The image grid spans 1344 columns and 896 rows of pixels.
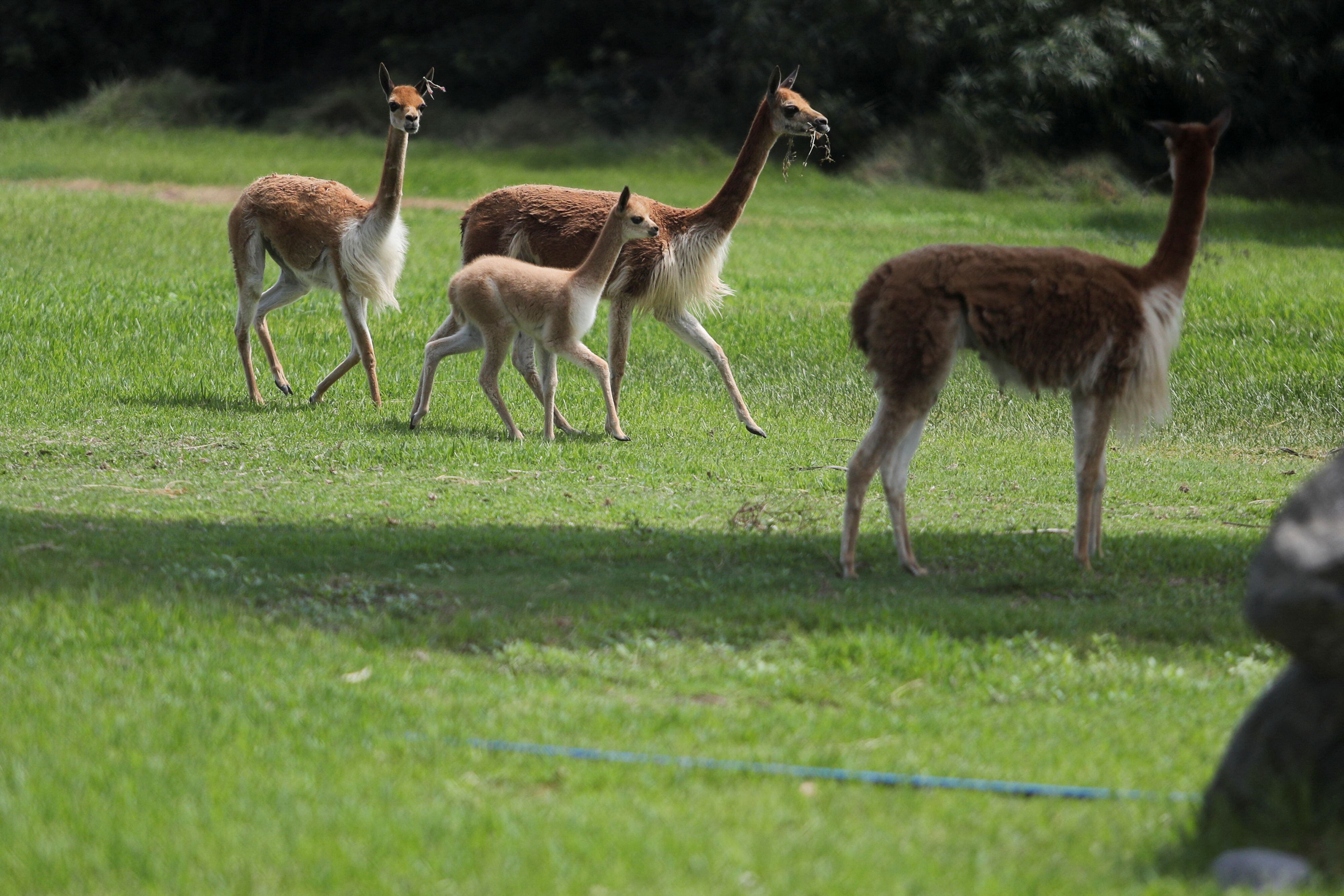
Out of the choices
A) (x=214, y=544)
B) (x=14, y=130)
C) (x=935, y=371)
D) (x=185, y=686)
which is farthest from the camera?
(x=14, y=130)

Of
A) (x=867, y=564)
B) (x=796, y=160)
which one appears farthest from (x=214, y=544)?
(x=796, y=160)

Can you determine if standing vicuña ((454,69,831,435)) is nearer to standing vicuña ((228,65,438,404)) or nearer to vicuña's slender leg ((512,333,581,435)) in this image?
vicuña's slender leg ((512,333,581,435))

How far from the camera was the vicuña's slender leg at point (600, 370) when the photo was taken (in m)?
9.23

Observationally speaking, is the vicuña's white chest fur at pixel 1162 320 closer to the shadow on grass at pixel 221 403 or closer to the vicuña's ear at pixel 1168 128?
the vicuña's ear at pixel 1168 128

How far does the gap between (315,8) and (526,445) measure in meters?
35.3

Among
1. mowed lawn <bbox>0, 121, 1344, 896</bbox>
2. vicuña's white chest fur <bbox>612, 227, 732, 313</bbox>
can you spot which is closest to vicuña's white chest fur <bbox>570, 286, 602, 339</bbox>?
vicuña's white chest fur <bbox>612, 227, 732, 313</bbox>

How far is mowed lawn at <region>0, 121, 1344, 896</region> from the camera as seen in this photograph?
3.51 metres

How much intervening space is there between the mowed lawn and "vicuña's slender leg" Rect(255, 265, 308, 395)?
1.40 ft

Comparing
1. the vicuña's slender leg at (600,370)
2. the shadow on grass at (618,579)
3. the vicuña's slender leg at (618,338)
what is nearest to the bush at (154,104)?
the vicuña's slender leg at (618,338)

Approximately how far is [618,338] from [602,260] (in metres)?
1.12

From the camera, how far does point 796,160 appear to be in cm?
2952

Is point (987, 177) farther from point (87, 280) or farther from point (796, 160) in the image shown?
point (87, 280)

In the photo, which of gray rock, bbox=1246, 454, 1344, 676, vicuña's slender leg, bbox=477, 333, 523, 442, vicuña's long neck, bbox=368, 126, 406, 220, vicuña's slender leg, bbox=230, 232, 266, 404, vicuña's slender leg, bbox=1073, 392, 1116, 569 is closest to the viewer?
gray rock, bbox=1246, 454, 1344, 676

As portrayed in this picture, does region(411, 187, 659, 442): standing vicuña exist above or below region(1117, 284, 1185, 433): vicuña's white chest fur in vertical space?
below
